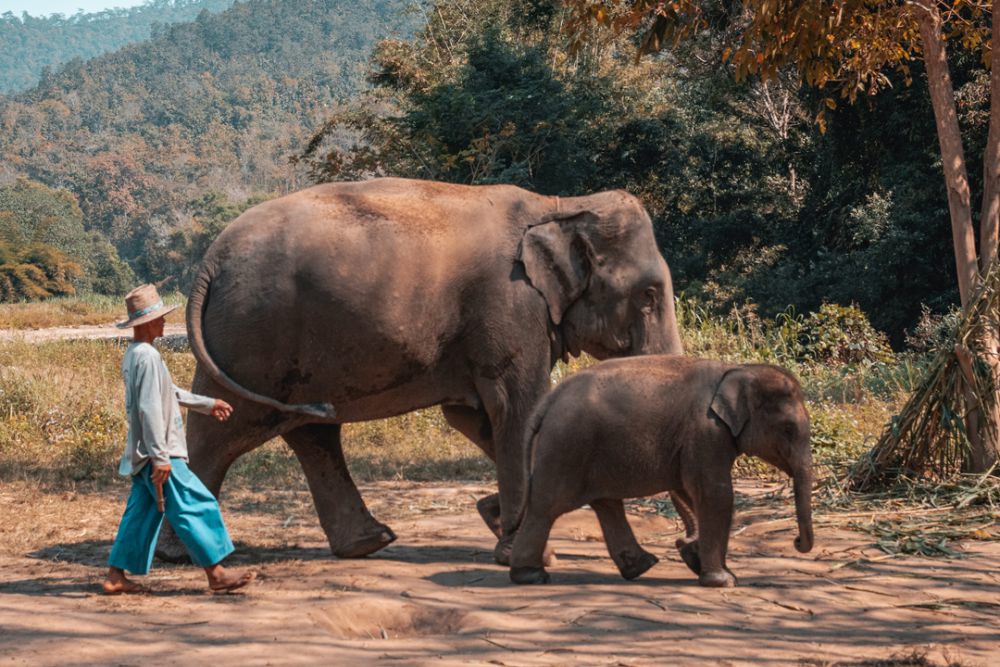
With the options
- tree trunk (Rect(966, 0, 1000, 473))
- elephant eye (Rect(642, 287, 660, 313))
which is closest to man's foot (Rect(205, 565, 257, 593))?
elephant eye (Rect(642, 287, 660, 313))

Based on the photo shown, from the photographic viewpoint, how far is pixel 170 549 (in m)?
6.90

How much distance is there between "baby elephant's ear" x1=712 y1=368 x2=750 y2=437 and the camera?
6.02 metres

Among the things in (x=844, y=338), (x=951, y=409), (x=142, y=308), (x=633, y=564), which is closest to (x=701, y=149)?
(x=844, y=338)

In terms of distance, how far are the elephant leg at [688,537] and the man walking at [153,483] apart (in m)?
2.09

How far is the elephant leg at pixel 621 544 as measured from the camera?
6184 millimetres

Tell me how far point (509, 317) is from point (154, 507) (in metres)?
2.09

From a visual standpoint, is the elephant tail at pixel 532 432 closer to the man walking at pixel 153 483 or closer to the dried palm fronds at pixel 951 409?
the man walking at pixel 153 483

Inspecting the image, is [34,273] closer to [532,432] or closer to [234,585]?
[234,585]

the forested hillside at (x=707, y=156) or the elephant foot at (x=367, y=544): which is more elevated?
the forested hillside at (x=707, y=156)

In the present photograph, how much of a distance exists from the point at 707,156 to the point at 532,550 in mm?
22449

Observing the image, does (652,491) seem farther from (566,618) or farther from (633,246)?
(633,246)

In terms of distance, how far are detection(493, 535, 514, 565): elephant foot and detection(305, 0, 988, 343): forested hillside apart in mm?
13895

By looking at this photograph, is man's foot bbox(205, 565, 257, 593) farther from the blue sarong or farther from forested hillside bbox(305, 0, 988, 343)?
forested hillside bbox(305, 0, 988, 343)

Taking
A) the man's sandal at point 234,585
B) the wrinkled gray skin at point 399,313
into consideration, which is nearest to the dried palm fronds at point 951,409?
the wrinkled gray skin at point 399,313
